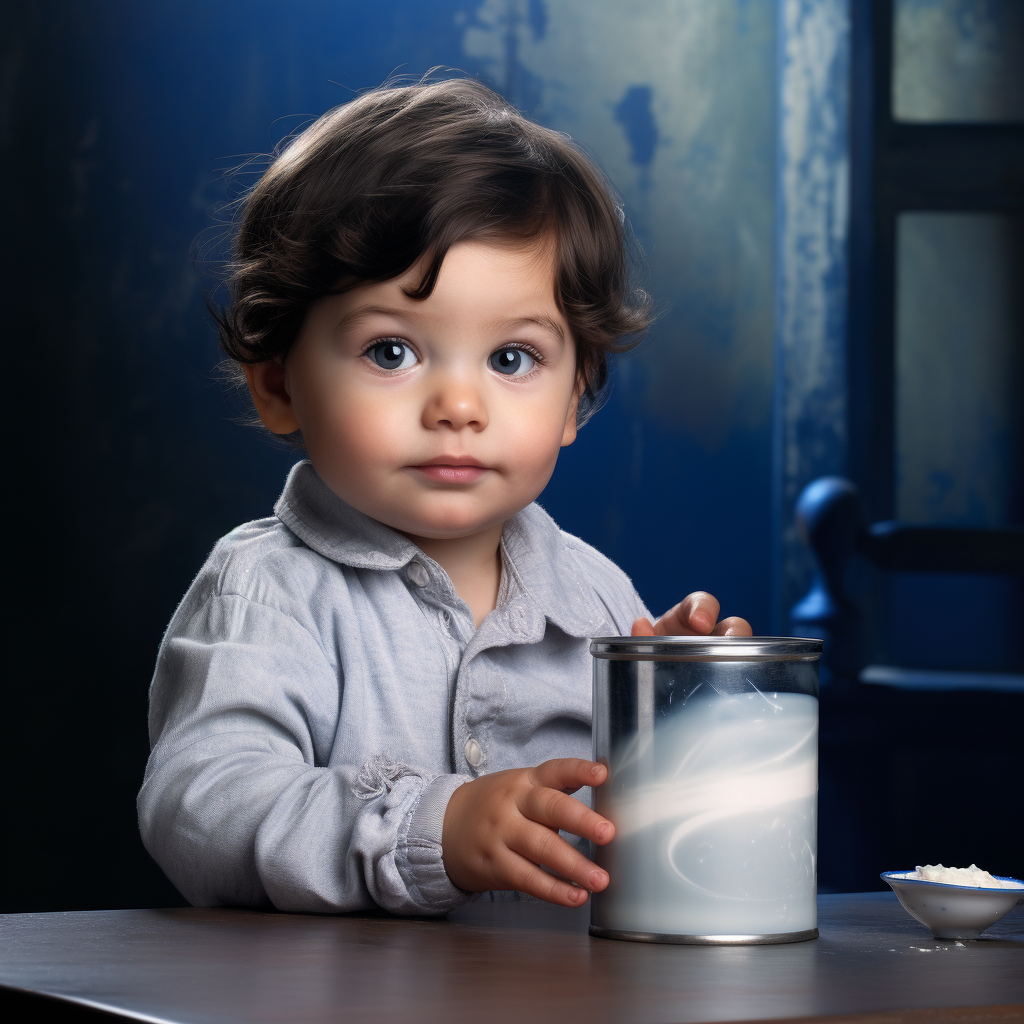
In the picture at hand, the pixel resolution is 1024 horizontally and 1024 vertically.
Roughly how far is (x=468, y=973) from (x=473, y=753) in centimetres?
37

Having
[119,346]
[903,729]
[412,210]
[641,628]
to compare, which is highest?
[119,346]

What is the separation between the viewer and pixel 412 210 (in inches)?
32.9

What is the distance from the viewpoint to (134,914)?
26.3 inches

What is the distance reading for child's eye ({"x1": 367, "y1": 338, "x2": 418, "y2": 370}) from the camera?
824 mm

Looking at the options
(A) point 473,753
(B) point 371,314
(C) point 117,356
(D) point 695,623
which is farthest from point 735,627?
(C) point 117,356

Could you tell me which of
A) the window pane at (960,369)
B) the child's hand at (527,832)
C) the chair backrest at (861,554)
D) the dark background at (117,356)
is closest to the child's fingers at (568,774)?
the child's hand at (527,832)

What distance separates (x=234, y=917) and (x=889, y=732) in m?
1.80

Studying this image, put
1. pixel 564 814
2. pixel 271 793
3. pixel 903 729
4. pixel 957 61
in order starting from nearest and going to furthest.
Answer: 1. pixel 564 814
2. pixel 271 793
3. pixel 903 729
4. pixel 957 61

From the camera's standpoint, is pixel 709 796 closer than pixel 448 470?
Yes

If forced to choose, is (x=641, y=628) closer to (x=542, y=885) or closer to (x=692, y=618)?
(x=692, y=618)

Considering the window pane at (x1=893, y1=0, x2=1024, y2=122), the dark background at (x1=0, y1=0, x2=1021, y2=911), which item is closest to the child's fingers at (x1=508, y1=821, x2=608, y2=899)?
the dark background at (x1=0, y1=0, x2=1021, y2=911)

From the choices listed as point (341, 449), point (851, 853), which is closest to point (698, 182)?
point (851, 853)

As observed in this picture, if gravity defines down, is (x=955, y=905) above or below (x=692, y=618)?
below

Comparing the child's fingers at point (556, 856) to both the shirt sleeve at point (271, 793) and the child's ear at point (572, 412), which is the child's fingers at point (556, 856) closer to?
the shirt sleeve at point (271, 793)
